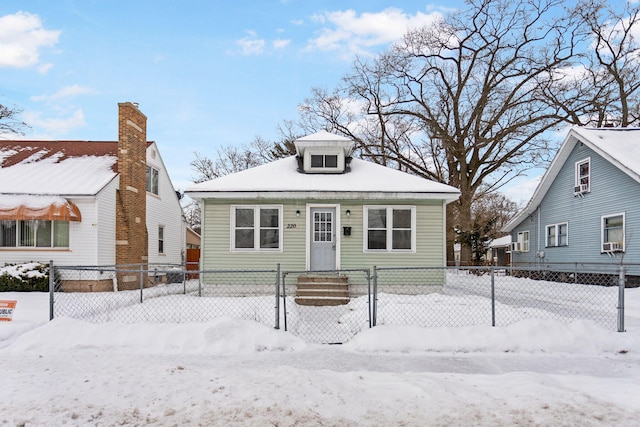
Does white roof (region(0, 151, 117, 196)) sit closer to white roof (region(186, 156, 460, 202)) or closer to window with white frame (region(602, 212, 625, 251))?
white roof (region(186, 156, 460, 202))

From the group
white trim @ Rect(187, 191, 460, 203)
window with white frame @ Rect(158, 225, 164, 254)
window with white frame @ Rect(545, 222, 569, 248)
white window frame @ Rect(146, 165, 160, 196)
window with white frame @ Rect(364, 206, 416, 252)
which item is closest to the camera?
white trim @ Rect(187, 191, 460, 203)

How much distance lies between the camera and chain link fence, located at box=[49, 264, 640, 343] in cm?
781

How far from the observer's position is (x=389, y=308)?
945 centimetres

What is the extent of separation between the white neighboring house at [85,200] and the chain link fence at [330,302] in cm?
112

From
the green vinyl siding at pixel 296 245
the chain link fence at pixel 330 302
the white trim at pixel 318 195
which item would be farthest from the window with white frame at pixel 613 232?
the green vinyl siding at pixel 296 245

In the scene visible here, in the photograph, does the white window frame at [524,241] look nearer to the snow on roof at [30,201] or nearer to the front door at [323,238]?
the front door at [323,238]

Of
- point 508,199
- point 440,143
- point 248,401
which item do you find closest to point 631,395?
point 248,401

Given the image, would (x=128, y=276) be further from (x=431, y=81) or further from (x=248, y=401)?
(x=431, y=81)

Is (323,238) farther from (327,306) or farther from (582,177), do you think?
(582,177)

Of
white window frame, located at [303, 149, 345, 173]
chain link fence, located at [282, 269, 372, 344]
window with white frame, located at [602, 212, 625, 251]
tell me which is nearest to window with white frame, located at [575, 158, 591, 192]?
window with white frame, located at [602, 212, 625, 251]

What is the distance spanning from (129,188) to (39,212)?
3.14 metres

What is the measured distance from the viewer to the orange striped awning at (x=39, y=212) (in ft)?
44.7

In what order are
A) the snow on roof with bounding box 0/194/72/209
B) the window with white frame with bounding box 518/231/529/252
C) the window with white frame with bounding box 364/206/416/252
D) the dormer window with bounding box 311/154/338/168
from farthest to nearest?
the window with white frame with bounding box 518/231/529/252 < the dormer window with bounding box 311/154/338/168 < the snow on roof with bounding box 0/194/72/209 < the window with white frame with bounding box 364/206/416/252

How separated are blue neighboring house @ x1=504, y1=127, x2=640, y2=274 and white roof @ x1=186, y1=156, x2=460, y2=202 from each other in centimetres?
740
